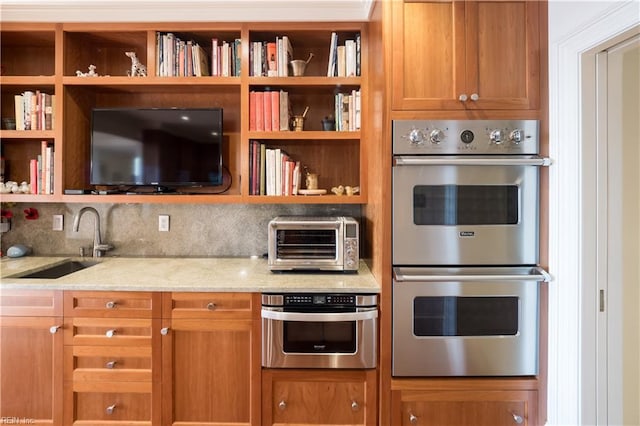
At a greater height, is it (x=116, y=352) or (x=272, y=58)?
(x=272, y=58)

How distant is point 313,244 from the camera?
1876mm

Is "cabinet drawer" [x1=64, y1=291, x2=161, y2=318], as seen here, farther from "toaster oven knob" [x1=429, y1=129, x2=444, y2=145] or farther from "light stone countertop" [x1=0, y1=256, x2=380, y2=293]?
"toaster oven knob" [x1=429, y1=129, x2=444, y2=145]

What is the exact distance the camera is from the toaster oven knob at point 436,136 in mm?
1568

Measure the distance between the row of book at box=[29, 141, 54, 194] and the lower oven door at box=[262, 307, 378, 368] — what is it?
163cm

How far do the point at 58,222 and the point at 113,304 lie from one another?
3.78 feet

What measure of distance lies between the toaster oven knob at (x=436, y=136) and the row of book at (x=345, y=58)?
0.70m

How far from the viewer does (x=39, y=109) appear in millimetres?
2057

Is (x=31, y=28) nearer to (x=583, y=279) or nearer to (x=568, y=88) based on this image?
(x=568, y=88)

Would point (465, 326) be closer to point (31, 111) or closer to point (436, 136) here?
point (436, 136)

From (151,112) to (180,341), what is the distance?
1415 mm

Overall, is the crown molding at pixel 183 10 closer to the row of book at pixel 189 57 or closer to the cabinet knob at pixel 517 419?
the row of book at pixel 189 57

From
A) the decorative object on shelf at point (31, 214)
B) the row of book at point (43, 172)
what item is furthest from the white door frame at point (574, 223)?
the decorative object on shelf at point (31, 214)

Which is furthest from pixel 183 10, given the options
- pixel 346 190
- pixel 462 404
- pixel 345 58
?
pixel 462 404

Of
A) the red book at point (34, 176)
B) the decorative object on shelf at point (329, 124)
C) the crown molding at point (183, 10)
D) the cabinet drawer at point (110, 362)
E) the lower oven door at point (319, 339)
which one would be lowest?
the cabinet drawer at point (110, 362)
